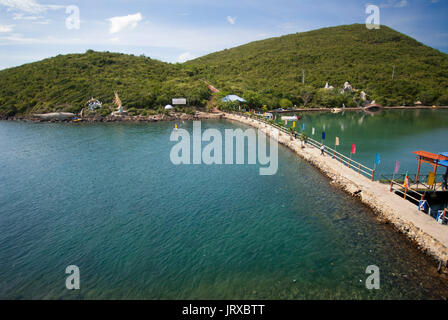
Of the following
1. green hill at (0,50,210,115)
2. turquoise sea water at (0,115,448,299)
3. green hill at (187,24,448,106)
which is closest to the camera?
turquoise sea water at (0,115,448,299)

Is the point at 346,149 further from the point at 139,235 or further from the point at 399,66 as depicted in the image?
the point at 399,66

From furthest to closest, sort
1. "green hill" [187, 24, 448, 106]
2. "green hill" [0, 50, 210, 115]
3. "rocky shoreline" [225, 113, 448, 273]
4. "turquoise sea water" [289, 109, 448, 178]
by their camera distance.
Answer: "green hill" [187, 24, 448, 106]
"green hill" [0, 50, 210, 115]
"turquoise sea water" [289, 109, 448, 178]
"rocky shoreline" [225, 113, 448, 273]

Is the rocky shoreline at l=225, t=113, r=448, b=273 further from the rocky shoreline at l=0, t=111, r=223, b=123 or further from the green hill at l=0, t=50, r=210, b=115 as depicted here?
the green hill at l=0, t=50, r=210, b=115

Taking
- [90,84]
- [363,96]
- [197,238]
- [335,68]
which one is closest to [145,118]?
[90,84]

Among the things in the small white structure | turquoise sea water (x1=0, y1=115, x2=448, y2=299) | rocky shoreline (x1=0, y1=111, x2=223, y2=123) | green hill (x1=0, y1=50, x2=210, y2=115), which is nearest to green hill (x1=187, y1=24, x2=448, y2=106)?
the small white structure

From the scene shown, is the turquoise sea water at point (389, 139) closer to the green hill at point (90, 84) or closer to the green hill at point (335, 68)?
the green hill at point (335, 68)

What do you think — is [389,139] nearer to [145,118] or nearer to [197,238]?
[197,238]
